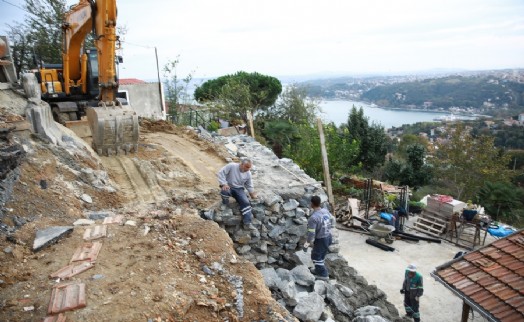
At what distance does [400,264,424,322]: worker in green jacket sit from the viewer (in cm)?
738

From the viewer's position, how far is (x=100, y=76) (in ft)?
29.0

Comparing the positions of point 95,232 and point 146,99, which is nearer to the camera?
point 95,232

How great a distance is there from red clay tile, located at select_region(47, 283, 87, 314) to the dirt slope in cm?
6

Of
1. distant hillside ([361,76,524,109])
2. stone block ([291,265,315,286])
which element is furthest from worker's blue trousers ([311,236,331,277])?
distant hillside ([361,76,524,109])

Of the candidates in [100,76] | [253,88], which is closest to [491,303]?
[100,76]

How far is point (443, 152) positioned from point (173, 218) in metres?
19.9

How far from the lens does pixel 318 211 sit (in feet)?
21.6

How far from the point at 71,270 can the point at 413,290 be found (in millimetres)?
6305

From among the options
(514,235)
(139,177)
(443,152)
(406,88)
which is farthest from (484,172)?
(406,88)

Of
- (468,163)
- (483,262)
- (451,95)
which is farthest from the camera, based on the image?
(451,95)

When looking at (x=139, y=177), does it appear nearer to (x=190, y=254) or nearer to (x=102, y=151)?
(x=102, y=151)

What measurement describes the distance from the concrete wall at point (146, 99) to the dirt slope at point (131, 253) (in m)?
13.5

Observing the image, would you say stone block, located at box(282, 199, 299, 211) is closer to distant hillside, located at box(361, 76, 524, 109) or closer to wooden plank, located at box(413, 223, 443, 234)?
wooden plank, located at box(413, 223, 443, 234)

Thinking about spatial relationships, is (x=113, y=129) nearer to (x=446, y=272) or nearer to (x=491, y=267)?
(x=446, y=272)
